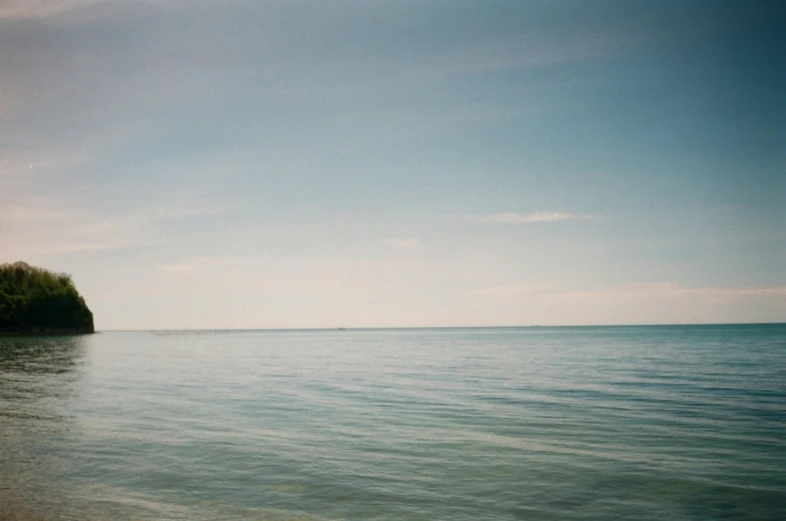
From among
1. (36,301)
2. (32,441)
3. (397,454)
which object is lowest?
(32,441)

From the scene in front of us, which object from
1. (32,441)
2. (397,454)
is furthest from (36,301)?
(397,454)

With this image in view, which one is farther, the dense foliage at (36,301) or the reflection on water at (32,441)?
the dense foliage at (36,301)

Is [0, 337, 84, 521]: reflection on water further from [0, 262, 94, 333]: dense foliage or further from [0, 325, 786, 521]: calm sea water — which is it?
[0, 262, 94, 333]: dense foliage

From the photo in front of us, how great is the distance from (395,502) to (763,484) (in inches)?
403

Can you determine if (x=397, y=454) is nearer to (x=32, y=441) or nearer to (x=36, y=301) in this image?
(x=32, y=441)

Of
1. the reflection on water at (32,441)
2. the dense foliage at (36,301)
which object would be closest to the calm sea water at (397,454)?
the reflection on water at (32,441)

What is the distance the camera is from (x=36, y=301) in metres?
156

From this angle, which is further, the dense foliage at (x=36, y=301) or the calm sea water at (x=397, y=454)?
the dense foliage at (x=36, y=301)

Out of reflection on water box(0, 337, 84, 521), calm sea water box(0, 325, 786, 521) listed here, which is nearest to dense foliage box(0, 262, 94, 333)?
reflection on water box(0, 337, 84, 521)

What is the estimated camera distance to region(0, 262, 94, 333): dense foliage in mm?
149250

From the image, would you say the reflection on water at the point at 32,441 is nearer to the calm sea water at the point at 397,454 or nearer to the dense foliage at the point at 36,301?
the calm sea water at the point at 397,454

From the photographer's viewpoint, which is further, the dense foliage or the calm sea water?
the dense foliage

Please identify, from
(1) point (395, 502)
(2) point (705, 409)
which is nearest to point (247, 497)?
(1) point (395, 502)

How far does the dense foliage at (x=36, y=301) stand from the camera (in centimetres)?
14925
